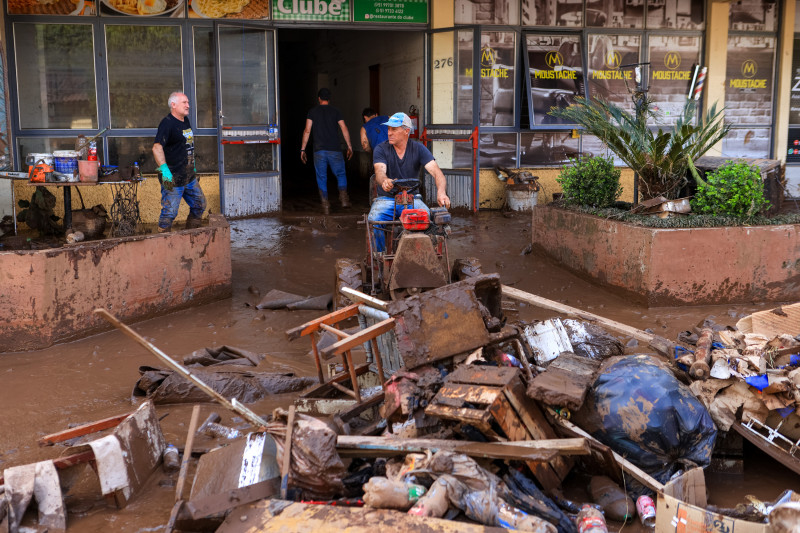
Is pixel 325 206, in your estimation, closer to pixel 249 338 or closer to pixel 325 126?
pixel 325 126

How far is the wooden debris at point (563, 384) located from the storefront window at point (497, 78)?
8432 mm

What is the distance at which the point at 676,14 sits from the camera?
42.8 feet

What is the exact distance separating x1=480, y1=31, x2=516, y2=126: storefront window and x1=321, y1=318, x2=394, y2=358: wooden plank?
8.35 meters

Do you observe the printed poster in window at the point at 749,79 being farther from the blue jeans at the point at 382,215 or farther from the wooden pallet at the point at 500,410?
→ the wooden pallet at the point at 500,410

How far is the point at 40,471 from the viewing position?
391cm

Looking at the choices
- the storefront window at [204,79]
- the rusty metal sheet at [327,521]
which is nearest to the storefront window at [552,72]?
the storefront window at [204,79]

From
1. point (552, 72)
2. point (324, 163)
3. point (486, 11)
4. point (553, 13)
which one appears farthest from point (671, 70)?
point (324, 163)

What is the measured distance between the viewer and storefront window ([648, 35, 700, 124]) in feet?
43.0

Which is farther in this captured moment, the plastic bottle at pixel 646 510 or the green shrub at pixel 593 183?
the green shrub at pixel 593 183

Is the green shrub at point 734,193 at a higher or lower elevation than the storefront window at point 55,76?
lower

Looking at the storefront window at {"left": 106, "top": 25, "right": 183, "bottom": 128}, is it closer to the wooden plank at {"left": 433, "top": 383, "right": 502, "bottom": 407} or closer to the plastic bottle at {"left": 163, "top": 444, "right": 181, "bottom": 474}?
the plastic bottle at {"left": 163, "top": 444, "right": 181, "bottom": 474}

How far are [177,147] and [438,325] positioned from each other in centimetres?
503

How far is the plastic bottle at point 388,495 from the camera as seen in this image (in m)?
3.65

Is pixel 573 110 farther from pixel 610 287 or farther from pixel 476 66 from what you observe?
pixel 476 66
